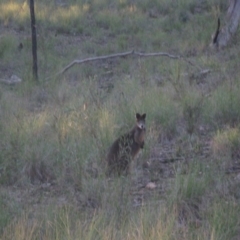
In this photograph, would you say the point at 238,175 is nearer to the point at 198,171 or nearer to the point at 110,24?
the point at 198,171

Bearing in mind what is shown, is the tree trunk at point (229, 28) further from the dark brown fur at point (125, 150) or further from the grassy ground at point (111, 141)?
the dark brown fur at point (125, 150)

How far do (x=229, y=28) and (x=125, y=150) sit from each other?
9.60 meters

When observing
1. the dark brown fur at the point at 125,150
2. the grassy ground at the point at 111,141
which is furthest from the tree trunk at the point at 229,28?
the dark brown fur at the point at 125,150

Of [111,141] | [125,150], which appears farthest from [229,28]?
[125,150]

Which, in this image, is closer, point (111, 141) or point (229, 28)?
point (111, 141)

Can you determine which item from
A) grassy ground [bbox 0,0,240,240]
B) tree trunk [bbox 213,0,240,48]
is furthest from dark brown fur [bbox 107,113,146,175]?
tree trunk [bbox 213,0,240,48]

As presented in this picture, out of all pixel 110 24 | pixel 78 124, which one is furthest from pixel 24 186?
pixel 110 24

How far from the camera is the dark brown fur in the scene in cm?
730

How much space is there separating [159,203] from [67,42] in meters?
12.6

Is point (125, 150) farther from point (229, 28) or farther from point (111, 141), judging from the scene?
point (229, 28)

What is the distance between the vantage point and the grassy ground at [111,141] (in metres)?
5.66

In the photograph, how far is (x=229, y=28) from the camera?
54.0 ft

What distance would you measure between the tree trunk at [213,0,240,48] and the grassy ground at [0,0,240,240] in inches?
8.7

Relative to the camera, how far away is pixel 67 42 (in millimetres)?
18344
